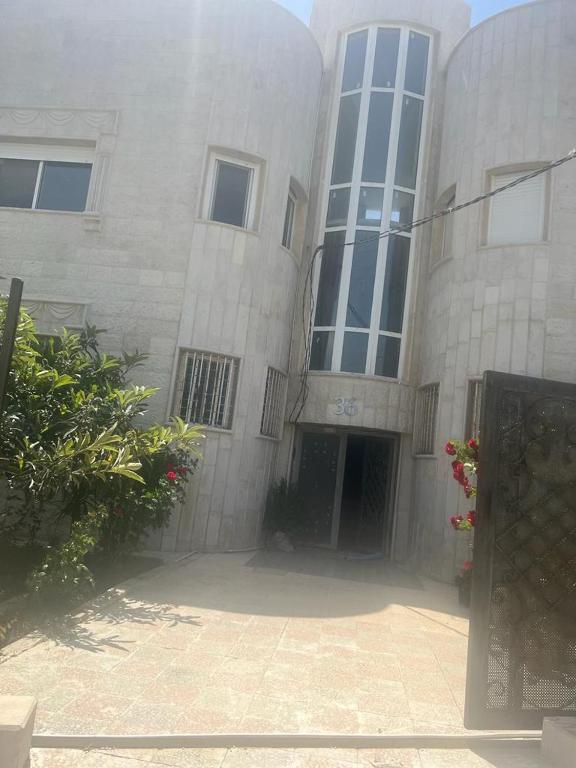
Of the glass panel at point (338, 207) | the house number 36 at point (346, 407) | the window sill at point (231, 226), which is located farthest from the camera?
the glass panel at point (338, 207)

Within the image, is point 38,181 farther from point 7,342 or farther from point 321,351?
point 7,342

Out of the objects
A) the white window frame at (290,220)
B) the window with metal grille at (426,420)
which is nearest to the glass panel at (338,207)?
the white window frame at (290,220)

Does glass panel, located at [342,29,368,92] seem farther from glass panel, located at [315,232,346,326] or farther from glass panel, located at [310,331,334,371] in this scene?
glass panel, located at [310,331,334,371]

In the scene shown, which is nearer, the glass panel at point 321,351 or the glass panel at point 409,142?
the glass panel at point 321,351

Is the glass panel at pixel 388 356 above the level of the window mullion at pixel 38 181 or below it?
→ below

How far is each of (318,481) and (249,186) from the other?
525 cm

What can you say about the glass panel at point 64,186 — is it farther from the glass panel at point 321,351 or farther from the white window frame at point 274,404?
the glass panel at point 321,351

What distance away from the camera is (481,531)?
11.4 feet

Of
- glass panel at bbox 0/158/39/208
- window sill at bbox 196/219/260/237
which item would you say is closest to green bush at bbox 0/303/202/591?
window sill at bbox 196/219/260/237

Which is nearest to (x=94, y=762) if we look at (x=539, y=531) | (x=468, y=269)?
(x=539, y=531)

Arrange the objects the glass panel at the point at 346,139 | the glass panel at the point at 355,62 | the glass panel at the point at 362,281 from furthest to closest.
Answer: the glass panel at the point at 355,62
the glass panel at the point at 346,139
the glass panel at the point at 362,281

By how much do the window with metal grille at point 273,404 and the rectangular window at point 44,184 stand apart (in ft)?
13.7

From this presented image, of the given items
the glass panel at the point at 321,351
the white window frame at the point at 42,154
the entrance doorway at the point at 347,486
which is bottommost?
the entrance doorway at the point at 347,486

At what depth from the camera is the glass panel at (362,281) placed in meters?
10.7
